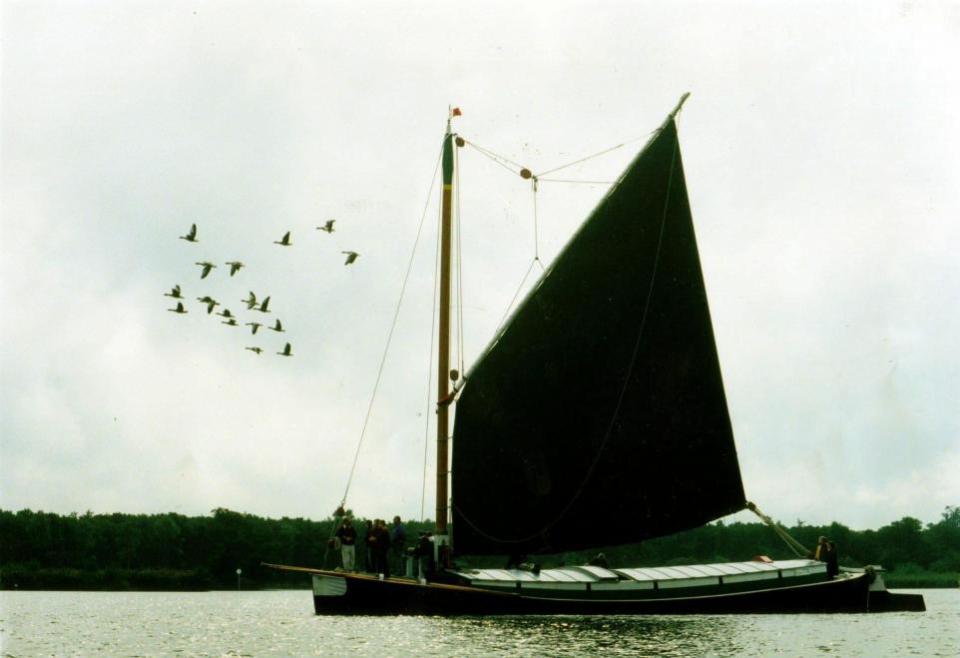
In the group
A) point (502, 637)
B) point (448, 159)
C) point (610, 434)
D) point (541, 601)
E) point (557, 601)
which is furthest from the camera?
point (448, 159)

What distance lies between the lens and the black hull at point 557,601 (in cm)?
2989

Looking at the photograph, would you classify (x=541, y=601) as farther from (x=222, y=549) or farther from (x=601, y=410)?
(x=222, y=549)

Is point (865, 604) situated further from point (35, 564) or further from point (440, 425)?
point (35, 564)

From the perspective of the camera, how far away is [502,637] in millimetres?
27609

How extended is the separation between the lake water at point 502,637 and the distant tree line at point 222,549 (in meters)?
40.1

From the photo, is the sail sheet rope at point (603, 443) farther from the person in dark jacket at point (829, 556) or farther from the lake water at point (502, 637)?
the person in dark jacket at point (829, 556)

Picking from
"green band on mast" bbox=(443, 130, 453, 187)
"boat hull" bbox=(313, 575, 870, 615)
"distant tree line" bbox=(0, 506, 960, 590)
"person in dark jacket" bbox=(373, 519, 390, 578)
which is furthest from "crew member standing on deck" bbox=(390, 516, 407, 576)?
"distant tree line" bbox=(0, 506, 960, 590)

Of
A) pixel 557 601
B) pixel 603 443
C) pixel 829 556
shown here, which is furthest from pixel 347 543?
pixel 829 556

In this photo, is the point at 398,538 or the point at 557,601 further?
the point at 398,538

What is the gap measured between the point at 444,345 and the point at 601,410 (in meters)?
4.90

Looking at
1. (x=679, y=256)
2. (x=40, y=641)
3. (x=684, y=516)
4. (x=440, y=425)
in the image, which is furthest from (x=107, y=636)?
(x=679, y=256)

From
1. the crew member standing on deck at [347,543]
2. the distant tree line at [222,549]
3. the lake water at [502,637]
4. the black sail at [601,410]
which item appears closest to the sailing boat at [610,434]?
the black sail at [601,410]

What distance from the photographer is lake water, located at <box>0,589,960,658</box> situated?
25.8 meters

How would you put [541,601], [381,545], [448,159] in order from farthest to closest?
[448,159]
[381,545]
[541,601]
